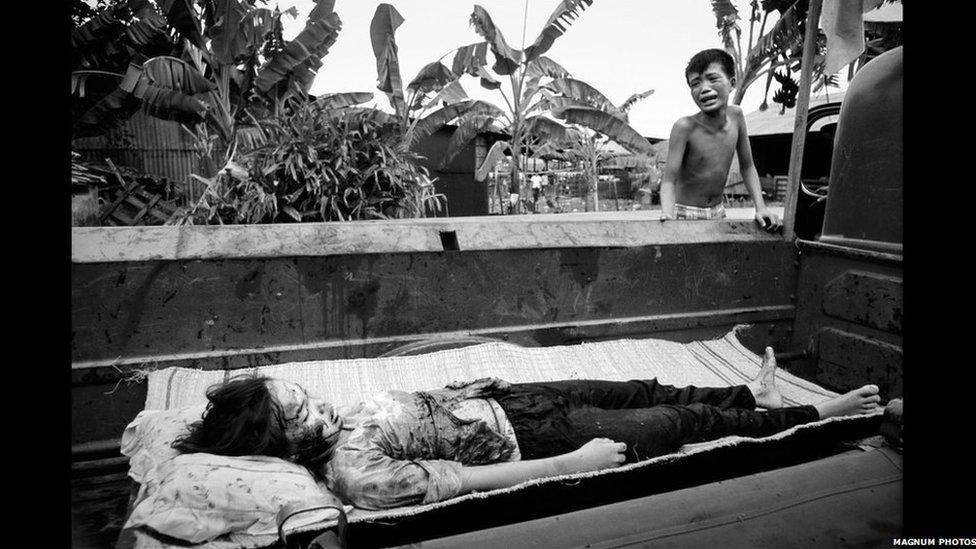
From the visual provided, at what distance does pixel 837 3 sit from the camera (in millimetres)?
2662

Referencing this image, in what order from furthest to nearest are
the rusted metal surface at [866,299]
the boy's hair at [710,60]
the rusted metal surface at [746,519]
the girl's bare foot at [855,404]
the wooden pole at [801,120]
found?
1. the boy's hair at [710,60]
2. the wooden pole at [801,120]
3. the rusted metal surface at [866,299]
4. the girl's bare foot at [855,404]
5. the rusted metal surface at [746,519]

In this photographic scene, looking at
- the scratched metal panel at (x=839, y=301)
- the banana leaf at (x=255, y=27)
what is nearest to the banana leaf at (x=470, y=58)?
the banana leaf at (x=255, y=27)

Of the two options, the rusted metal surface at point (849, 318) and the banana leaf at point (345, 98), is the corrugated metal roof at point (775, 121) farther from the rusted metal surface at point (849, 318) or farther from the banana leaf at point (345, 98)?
the rusted metal surface at point (849, 318)

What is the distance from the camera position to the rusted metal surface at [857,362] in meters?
2.47

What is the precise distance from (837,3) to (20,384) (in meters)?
3.12

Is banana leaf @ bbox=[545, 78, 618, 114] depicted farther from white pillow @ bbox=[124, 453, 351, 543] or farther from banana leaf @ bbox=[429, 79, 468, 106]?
white pillow @ bbox=[124, 453, 351, 543]

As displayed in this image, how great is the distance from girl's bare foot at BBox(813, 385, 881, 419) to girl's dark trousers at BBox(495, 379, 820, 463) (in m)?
0.07

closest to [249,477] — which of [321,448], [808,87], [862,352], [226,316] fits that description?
[321,448]

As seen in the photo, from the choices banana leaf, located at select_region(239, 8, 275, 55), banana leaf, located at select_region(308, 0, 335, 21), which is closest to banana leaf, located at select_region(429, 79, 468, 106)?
banana leaf, located at select_region(308, 0, 335, 21)

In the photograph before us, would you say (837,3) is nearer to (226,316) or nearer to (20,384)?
(226,316)

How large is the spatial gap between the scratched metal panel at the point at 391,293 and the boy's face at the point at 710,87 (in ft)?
3.22

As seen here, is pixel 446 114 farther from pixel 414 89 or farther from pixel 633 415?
pixel 633 415

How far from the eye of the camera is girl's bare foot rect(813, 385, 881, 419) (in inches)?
88.2

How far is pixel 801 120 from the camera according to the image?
297 centimetres
